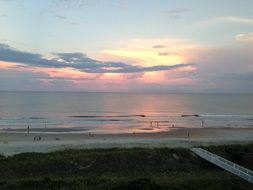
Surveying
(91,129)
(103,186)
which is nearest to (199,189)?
(103,186)

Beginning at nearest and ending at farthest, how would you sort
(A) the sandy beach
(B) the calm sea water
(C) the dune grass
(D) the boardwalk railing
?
(C) the dune grass, (D) the boardwalk railing, (A) the sandy beach, (B) the calm sea water

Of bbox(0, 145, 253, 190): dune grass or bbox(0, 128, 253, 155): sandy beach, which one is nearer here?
bbox(0, 145, 253, 190): dune grass

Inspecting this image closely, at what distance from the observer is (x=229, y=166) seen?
2330 centimetres

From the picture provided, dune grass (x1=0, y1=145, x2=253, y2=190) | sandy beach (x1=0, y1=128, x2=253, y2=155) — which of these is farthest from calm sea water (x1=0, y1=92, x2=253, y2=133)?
dune grass (x1=0, y1=145, x2=253, y2=190)

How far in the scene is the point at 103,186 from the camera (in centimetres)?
1877

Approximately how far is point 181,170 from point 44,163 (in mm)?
8436

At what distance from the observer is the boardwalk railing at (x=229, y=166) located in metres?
20.9

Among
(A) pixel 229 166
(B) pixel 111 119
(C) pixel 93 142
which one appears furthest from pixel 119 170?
(B) pixel 111 119

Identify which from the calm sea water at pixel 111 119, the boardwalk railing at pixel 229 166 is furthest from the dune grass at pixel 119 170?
the calm sea water at pixel 111 119

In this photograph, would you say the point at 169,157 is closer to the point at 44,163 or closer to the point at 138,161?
the point at 138,161

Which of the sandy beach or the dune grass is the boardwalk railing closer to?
the dune grass

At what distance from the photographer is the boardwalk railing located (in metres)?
20.9

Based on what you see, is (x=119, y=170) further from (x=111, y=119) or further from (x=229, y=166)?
(x=111, y=119)

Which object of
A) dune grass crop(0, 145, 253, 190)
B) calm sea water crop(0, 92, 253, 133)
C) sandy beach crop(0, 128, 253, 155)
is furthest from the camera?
calm sea water crop(0, 92, 253, 133)
